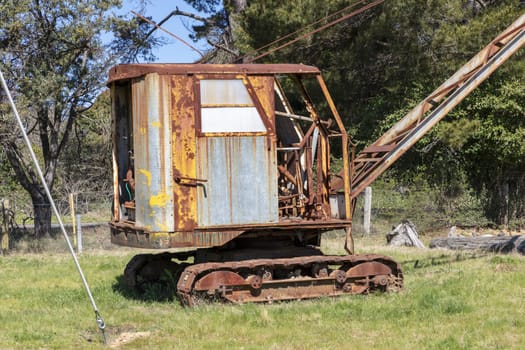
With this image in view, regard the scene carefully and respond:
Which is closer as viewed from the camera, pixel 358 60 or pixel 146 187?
pixel 146 187

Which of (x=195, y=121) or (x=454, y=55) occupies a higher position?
(x=454, y=55)

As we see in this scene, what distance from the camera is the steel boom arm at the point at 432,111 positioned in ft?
36.5

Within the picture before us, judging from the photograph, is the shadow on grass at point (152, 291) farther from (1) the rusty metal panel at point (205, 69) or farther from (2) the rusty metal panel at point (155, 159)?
(1) the rusty metal panel at point (205, 69)

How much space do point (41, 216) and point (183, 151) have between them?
1129cm

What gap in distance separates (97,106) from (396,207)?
8.91 meters

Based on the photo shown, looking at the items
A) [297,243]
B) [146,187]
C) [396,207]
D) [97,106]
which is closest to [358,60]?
[396,207]

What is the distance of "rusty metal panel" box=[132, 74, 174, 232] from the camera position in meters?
9.24

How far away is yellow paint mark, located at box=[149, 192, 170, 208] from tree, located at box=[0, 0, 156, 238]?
9.72 meters

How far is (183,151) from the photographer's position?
931 cm

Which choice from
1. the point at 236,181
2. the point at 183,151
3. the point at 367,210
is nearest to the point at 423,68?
the point at 367,210

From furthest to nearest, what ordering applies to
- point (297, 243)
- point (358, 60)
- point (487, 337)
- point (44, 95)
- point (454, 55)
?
1. point (358, 60)
2. point (454, 55)
3. point (44, 95)
4. point (297, 243)
5. point (487, 337)

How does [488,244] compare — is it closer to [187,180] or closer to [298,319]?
[298,319]

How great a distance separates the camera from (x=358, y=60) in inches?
876

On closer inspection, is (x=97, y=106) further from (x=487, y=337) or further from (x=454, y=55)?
(x=487, y=337)
